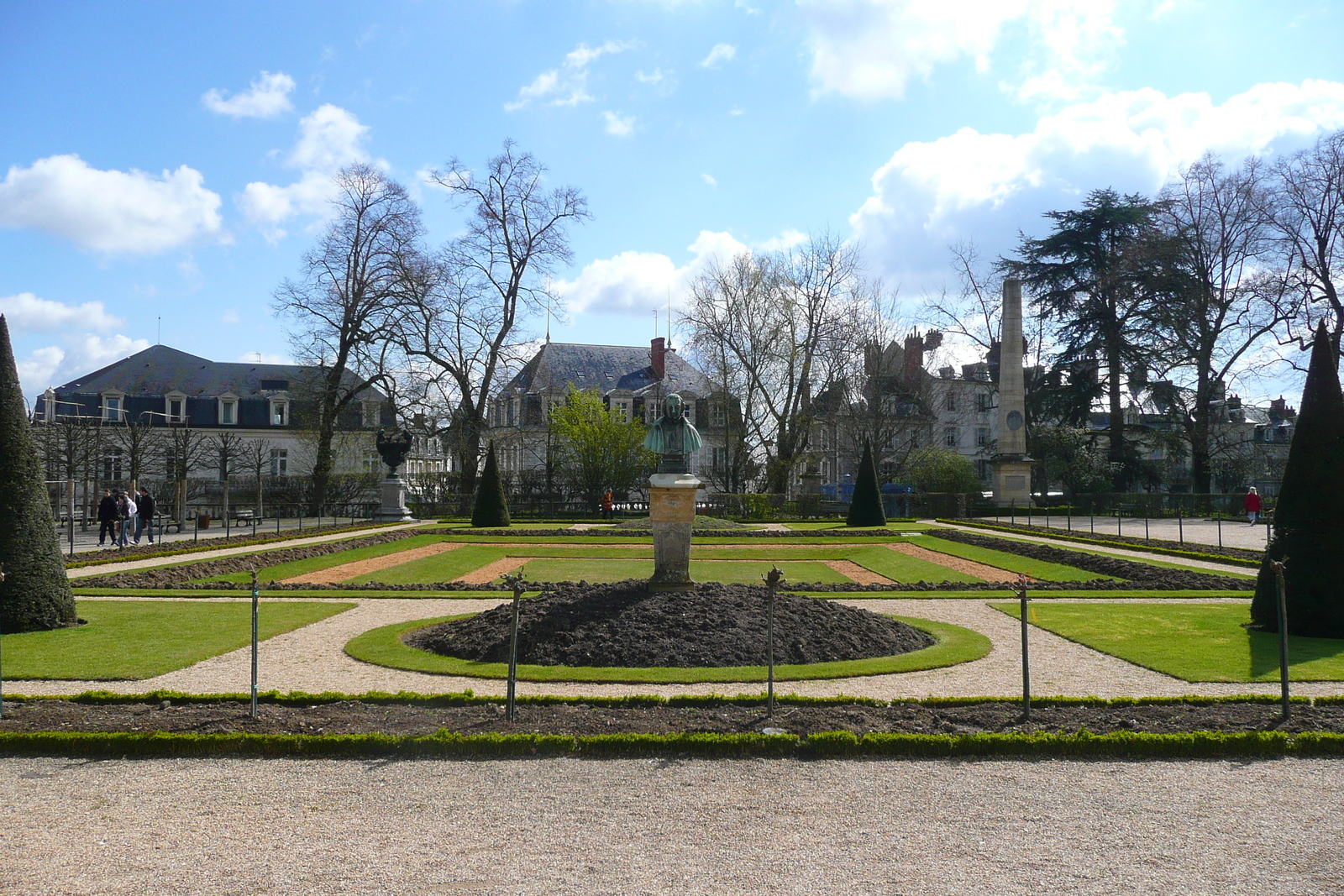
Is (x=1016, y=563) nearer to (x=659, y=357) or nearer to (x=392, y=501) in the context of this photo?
(x=392, y=501)

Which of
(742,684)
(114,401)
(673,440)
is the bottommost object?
(742,684)

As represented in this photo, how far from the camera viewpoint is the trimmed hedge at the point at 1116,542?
20.7m

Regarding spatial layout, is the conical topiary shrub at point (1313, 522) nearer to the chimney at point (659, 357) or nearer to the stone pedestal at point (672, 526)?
the stone pedestal at point (672, 526)

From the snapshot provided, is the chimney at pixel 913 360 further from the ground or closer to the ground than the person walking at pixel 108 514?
further from the ground

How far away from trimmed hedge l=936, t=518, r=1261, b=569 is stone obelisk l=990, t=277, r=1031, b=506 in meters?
6.58

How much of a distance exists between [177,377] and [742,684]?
60.3 metres

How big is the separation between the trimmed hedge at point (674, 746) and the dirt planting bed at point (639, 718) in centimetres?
24

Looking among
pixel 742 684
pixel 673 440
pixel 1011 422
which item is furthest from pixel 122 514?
pixel 1011 422

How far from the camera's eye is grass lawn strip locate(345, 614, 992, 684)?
938 centimetres

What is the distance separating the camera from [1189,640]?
1173cm

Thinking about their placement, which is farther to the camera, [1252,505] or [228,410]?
[228,410]

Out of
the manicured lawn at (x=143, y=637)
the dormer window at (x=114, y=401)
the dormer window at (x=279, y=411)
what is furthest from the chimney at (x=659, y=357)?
the manicured lawn at (x=143, y=637)

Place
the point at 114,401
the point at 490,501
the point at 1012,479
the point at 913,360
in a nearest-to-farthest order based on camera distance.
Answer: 1. the point at 490,501
2. the point at 1012,479
3. the point at 913,360
4. the point at 114,401

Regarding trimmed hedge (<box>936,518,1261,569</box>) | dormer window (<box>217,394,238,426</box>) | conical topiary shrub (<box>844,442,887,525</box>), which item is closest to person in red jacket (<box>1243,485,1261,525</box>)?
trimmed hedge (<box>936,518,1261,569</box>)
